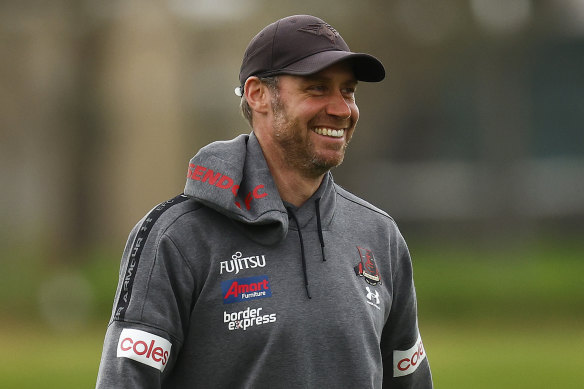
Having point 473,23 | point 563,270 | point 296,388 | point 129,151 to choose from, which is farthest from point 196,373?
point 473,23

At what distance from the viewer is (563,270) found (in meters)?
16.2

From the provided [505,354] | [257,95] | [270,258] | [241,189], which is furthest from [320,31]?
[505,354]

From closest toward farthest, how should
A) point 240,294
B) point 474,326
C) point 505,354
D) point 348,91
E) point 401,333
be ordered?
point 240,294, point 348,91, point 401,333, point 505,354, point 474,326

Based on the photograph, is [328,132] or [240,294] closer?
[240,294]

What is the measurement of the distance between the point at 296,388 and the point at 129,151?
52.7ft

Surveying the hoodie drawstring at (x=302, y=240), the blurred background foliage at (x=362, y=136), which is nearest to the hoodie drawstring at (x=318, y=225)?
the hoodie drawstring at (x=302, y=240)

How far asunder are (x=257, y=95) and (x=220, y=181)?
319 mm

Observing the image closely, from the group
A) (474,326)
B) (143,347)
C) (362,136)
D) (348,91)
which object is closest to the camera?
(143,347)

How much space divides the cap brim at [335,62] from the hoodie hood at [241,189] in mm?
262

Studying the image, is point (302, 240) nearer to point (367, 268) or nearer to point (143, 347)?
point (367, 268)

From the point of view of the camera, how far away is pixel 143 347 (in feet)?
9.07

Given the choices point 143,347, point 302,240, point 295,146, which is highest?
→ point 295,146

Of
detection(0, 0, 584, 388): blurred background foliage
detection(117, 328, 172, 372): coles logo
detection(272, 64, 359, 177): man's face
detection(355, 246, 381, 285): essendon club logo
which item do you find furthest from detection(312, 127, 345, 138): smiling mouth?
detection(0, 0, 584, 388): blurred background foliage

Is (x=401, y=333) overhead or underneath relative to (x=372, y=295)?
underneath
